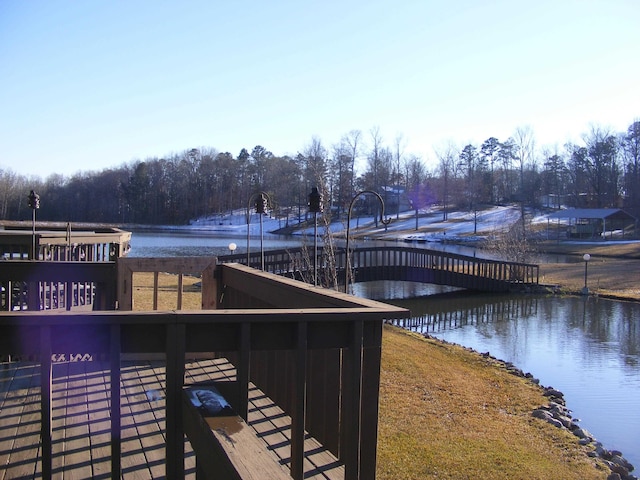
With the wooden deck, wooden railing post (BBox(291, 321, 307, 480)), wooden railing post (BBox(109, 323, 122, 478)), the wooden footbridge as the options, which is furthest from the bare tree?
wooden railing post (BBox(109, 323, 122, 478))

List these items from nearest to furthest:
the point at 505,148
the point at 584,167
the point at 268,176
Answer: the point at 584,167 → the point at 268,176 → the point at 505,148

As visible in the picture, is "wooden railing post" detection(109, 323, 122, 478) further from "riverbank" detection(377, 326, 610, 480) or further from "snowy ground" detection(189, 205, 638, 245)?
"snowy ground" detection(189, 205, 638, 245)

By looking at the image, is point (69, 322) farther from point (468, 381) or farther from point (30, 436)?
point (468, 381)

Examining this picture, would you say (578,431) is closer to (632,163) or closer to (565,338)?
(565,338)

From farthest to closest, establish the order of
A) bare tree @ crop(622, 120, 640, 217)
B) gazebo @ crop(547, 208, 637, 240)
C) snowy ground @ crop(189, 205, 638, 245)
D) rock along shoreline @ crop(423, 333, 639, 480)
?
bare tree @ crop(622, 120, 640, 217) → snowy ground @ crop(189, 205, 638, 245) → gazebo @ crop(547, 208, 637, 240) → rock along shoreline @ crop(423, 333, 639, 480)

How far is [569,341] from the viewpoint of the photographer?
15.1 metres

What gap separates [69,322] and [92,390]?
279 cm

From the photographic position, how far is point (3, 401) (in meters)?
4.54

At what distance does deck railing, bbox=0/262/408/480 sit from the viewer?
2393 millimetres

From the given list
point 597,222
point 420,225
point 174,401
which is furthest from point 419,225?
point 174,401

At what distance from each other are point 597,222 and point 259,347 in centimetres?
5565

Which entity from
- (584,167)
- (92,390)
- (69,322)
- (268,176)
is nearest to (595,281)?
(92,390)

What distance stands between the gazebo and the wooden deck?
5158 cm

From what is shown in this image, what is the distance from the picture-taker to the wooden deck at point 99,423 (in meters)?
3.46
